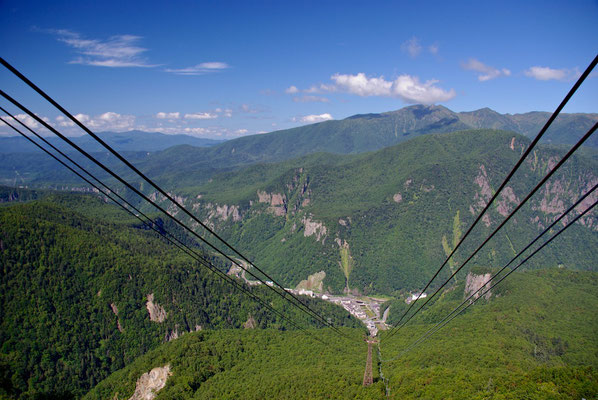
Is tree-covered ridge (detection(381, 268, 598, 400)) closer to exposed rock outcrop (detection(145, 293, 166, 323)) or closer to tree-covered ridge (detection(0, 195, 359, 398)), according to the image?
tree-covered ridge (detection(0, 195, 359, 398))

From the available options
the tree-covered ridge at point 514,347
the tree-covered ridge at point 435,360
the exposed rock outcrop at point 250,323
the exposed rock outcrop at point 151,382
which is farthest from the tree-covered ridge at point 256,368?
the exposed rock outcrop at point 250,323

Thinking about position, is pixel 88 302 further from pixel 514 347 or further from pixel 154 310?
pixel 514 347

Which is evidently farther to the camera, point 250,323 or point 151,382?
point 250,323

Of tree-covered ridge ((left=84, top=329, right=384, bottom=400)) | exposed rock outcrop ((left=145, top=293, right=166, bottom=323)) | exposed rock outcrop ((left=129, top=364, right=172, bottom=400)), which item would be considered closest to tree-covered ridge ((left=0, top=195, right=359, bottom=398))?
exposed rock outcrop ((left=145, top=293, right=166, bottom=323))

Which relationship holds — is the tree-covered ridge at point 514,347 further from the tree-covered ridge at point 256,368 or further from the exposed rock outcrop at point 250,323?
the exposed rock outcrop at point 250,323

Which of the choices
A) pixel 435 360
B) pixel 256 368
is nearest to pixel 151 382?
pixel 256 368
